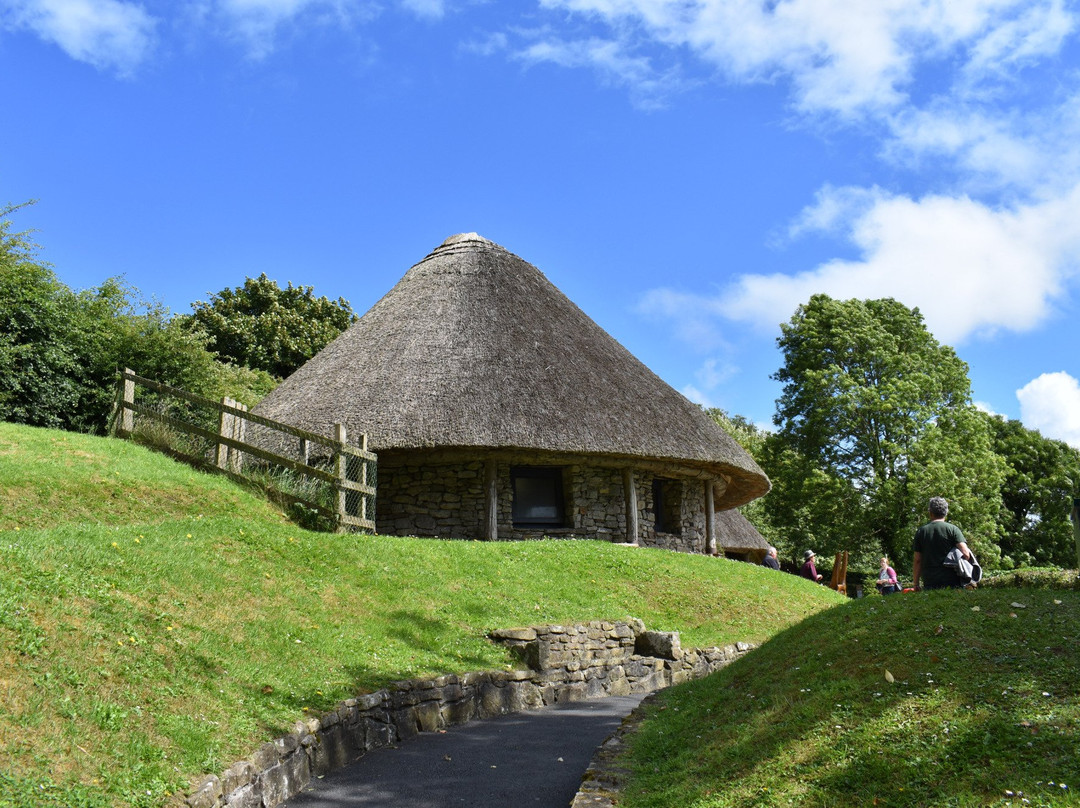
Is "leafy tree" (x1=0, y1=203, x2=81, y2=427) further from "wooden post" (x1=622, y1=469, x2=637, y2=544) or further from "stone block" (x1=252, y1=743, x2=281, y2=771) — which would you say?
"stone block" (x1=252, y1=743, x2=281, y2=771)

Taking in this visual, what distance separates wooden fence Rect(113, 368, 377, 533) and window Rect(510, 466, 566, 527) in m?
3.98

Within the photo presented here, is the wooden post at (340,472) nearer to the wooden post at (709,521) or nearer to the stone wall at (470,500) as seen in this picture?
the stone wall at (470,500)

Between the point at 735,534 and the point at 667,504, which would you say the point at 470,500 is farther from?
the point at 735,534

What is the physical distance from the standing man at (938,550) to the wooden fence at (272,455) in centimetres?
791

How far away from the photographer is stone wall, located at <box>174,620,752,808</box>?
5895mm

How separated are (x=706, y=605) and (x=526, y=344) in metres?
7.02

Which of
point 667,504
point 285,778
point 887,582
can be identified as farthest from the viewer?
point 667,504

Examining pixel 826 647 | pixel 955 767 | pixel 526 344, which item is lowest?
pixel 955 767

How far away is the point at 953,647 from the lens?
6.27 metres

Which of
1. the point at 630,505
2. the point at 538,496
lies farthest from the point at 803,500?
the point at 538,496

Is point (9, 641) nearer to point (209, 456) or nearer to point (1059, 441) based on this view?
point (209, 456)

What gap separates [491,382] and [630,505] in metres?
3.92

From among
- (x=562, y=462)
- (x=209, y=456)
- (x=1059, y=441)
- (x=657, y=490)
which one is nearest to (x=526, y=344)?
(x=562, y=462)

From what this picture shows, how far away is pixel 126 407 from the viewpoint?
1573 cm
